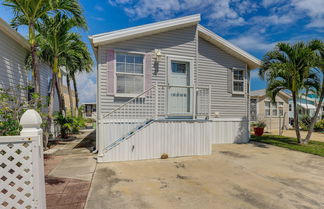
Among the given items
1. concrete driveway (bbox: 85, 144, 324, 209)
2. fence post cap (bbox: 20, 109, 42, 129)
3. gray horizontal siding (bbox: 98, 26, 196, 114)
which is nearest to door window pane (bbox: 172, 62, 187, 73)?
gray horizontal siding (bbox: 98, 26, 196, 114)

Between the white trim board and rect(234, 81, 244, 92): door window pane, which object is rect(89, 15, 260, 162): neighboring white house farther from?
rect(234, 81, 244, 92): door window pane

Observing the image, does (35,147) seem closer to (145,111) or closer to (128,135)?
(128,135)

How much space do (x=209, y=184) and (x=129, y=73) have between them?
441cm

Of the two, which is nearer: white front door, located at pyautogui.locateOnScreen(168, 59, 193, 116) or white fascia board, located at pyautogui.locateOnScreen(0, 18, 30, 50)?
white fascia board, located at pyautogui.locateOnScreen(0, 18, 30, 50)

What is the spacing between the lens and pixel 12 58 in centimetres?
630

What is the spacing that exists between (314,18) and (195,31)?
805 centimetres

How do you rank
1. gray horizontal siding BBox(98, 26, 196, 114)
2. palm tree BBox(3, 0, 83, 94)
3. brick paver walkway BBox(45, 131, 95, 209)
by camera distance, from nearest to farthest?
brick paver walkway BBox(45, 131, 95, 209), palm tree BBox(3, 0, 83, 94), gray horizontal siding BBox(98, 26, 196, 114)

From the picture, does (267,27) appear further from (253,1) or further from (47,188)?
(47,188)

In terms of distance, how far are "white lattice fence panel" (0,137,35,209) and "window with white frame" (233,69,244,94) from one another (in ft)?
27.3

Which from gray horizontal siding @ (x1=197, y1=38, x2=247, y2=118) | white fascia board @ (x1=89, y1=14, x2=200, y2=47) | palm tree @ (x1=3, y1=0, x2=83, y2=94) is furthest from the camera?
gray horizontal siding @ (x1=197, y1=38, x2=247, y2=118)

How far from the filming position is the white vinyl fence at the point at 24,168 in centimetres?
191

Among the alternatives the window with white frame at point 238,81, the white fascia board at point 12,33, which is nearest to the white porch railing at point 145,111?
the window with white frame at point 238,81

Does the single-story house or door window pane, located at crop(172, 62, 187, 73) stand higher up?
door window pane, located at crop(172, 62, 187, 73)

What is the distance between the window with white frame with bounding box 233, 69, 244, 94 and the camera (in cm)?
848
